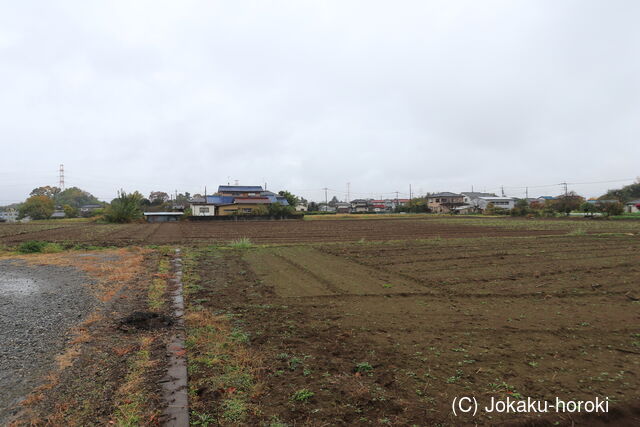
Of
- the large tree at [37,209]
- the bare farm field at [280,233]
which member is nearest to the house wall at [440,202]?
the bare farm field at [280,233]

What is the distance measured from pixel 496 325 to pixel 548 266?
600cm

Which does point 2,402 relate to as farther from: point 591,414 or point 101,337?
point 591,414

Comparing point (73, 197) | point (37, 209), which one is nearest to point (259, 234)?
point (37, 209)

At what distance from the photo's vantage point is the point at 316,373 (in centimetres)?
340

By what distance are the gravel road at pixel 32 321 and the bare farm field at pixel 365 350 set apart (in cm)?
20

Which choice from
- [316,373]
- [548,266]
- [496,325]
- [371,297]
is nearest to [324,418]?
[316,373]

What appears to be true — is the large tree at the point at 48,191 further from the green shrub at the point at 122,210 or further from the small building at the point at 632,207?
the small building at the point at 632,207

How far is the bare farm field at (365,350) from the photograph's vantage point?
279 centimetres

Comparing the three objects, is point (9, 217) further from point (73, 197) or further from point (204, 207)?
point (204, 207)

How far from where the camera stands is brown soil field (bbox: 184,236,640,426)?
111 inches

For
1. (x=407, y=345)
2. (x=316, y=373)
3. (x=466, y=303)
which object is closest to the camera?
(x=316, y=373)

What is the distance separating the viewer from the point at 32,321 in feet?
16.3

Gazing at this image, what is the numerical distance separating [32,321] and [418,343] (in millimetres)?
5769

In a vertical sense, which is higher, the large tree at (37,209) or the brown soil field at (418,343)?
the large tree at (37,209)
